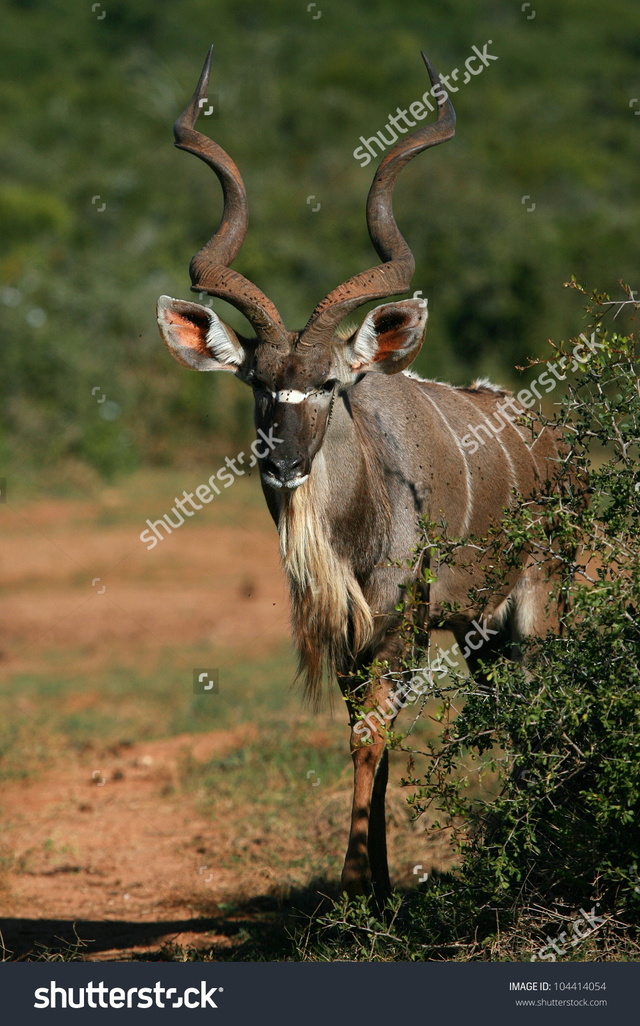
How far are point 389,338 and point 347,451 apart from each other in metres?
0.41

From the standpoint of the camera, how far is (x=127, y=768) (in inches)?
265

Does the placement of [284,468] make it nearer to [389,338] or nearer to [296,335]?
[296,335]

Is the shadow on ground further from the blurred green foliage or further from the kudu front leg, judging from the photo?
the blurred green foliage

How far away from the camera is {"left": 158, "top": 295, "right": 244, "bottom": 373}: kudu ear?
4453 mm

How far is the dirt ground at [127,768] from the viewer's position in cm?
511

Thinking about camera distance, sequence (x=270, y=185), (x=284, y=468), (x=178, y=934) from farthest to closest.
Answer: (x=270, y=185) → (x=178, y=934) → (x=284, y=468)

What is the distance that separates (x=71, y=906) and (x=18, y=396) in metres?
9.64

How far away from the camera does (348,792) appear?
608 centimetres

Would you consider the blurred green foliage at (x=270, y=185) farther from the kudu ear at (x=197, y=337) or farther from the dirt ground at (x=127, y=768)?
the kudu ear at (x=197, y=337)

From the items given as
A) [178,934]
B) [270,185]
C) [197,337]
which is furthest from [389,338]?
[270,185]

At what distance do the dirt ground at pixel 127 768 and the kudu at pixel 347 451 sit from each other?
1.16ft

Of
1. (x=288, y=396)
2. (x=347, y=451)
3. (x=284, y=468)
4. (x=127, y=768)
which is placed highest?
(x=288, y=396)

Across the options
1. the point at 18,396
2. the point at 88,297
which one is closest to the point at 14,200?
the point at 88,297

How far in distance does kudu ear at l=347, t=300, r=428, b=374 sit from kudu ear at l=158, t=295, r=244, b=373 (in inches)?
15.9
